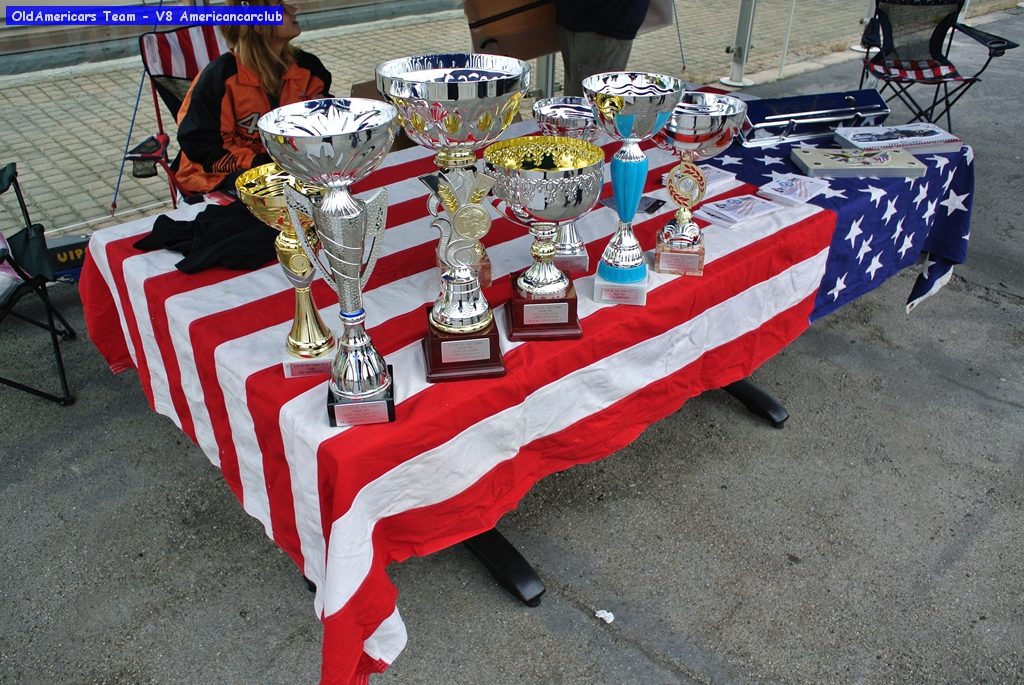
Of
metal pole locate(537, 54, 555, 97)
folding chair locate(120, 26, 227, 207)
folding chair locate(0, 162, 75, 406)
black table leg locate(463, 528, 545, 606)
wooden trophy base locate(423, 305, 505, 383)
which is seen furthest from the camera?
metal pole locate(537, 54, 555, 97)

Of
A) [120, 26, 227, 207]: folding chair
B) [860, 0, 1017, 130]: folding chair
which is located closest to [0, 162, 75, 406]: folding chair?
[120, 26, 227, 207]: folding chair

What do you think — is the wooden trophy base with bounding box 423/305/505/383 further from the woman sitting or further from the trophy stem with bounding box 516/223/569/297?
the woman sitting

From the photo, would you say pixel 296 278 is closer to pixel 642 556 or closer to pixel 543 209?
pixel 543 209

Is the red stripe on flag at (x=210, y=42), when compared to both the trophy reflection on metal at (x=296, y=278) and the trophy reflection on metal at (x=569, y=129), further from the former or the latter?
the trophy reflection on metal at (x=296, y=278)

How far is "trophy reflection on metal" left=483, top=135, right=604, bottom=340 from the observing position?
1433mm

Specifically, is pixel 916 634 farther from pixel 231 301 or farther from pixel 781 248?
pixel 231 301

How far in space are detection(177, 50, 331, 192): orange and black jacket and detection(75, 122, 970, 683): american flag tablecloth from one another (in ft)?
1.68

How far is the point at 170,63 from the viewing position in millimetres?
3092

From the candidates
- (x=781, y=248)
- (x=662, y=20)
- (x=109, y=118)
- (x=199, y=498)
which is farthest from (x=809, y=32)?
(x=199, y=498)

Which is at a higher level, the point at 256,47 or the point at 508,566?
the point at 256,47

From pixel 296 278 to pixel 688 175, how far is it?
0.94 meters

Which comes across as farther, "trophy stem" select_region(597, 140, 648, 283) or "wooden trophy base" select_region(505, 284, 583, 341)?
"trophy stem" select_region(597, 140, 648, 283)

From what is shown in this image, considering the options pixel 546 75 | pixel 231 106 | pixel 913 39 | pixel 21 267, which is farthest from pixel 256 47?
pixel 913 39

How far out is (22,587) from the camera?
6.40ft
